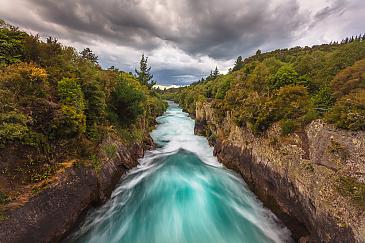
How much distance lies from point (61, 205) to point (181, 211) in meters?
6.40

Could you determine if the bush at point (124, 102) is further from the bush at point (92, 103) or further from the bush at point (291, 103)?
the bush at point (291, 103)

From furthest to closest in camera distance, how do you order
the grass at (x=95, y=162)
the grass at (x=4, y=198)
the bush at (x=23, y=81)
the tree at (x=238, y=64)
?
the tree at (x=238, y=64), the grass at (x=95, y=162), the bush at (x=23, y=81), the grass at (x=4, y=198)

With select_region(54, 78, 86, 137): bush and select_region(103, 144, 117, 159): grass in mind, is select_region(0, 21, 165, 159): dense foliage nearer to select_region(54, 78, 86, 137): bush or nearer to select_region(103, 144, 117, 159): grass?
select_region(54, 78, 86, 137): bush

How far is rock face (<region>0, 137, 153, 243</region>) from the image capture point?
7.20m

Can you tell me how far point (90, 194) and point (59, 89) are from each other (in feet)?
19.1

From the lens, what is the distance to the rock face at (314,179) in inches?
296

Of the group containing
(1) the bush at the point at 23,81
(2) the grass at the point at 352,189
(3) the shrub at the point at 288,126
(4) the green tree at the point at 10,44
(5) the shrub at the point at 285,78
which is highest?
(4) the green tree at the point at 10,44

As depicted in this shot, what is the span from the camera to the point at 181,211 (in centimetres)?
1226

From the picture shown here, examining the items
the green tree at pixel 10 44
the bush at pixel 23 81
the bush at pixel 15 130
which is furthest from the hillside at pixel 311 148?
the green tree at pixel 10 44

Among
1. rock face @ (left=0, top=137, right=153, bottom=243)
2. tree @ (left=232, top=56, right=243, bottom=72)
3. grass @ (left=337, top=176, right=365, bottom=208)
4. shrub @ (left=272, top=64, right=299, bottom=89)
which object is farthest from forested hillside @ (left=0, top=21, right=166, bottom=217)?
tree @ (left=232, top=56, right=243, bottom=72)

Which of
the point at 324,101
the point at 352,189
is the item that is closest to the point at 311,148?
the point at 352,189

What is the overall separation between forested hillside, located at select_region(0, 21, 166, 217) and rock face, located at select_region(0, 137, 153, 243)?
20.5 inches

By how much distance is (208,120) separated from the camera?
3133 cm

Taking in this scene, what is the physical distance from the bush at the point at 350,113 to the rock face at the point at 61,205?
1242cm
